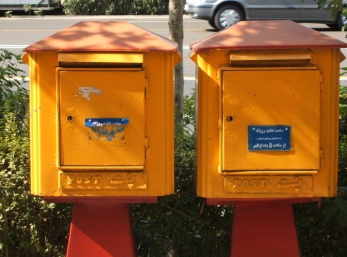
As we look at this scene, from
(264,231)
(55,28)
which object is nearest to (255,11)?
(55,28)

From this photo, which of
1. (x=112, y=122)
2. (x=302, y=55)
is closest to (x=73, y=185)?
(x=112, y=122)

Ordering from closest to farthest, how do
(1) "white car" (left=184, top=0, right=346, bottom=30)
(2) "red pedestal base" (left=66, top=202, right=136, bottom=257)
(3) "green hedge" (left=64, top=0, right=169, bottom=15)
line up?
(2) "red pedestal base" (left=66, top=202, right=136, bottom=257)
(1) "white car" (left=184, top=0, right=346, bottom=30)
(3) "green hedge" (left=64, top=0, right=169, bottom=15)

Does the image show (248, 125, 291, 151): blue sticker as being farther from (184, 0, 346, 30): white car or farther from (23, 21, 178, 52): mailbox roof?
(184, 0, 346, 30): white car

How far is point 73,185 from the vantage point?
303 cm

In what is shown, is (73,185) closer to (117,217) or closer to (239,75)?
(117,217)

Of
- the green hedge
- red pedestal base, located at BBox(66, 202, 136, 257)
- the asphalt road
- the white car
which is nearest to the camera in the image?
red pedestal base, located at BBox(66, 202, 136, 257)

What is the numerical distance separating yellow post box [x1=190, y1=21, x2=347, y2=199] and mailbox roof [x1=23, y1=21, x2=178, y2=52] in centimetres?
21

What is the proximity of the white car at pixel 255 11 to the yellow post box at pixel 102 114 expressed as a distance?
11.4 metres

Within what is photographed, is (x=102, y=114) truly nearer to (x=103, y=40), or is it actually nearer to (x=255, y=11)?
(x=103, y=40)

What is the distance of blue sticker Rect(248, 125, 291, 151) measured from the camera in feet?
9.77

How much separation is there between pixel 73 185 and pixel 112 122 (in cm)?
35

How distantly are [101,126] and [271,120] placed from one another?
2.56 feet

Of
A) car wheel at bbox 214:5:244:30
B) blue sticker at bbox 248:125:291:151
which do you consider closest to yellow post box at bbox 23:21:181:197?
blue sticker at bbox 248:125:291:151

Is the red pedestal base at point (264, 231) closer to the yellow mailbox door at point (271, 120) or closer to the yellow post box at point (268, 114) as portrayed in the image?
the yellow post box at point (268, 114)
